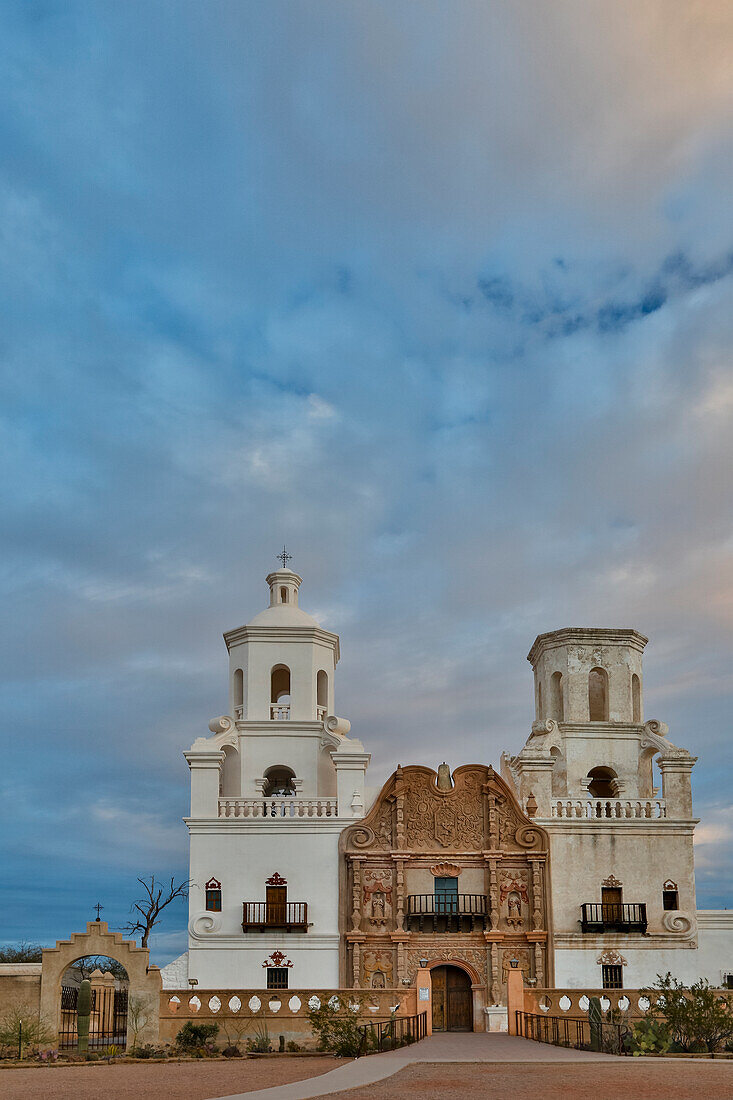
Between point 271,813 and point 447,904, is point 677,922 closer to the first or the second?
point 447,904

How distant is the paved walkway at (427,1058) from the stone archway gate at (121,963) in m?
6.42

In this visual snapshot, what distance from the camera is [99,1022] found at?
34406 mm

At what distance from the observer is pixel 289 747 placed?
134 feet

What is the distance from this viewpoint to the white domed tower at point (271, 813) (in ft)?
122

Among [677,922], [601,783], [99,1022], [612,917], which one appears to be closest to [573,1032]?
[612,917]

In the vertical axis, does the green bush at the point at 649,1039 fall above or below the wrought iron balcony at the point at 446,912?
below

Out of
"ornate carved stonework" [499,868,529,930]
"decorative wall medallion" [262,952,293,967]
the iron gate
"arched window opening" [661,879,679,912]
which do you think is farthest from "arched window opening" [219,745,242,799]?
"arched window opening" [661,879,679,912]

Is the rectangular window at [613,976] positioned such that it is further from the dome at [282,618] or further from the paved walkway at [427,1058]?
the dome at [282,618]

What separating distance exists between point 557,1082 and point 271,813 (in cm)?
2054

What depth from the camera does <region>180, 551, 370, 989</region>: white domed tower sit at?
37.1 meters

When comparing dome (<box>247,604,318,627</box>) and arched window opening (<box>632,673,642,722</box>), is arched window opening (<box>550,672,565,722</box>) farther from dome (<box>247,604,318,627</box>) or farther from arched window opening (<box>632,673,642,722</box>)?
dome (<box>247,604,318,627</box>)

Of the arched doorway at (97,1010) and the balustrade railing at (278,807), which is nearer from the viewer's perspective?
the arched doorway at (97,1010)

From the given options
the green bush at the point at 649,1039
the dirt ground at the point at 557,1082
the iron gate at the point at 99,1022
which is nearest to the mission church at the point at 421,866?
the iron gate at the point at 99,1022

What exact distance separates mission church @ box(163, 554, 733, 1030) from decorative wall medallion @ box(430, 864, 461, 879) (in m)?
0.05
